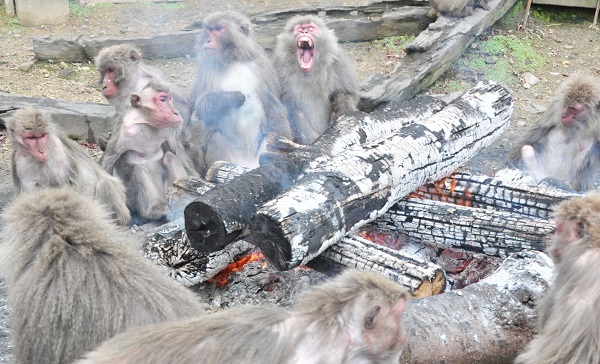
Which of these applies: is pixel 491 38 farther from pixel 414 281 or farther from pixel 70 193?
pixel 70 193

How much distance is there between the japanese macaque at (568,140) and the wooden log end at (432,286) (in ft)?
8.29

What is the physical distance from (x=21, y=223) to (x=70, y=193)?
28cm

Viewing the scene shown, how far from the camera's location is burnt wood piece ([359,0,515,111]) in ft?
27.3

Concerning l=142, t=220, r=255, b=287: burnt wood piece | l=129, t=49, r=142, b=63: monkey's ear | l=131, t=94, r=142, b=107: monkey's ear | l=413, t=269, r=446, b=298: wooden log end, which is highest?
l=129, t=49, r=142, b=63: monkey's ear

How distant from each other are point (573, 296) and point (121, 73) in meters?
4.72

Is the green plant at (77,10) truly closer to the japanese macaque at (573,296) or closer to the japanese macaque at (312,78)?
the japanese macaque at (312,78)

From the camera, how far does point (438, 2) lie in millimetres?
10133

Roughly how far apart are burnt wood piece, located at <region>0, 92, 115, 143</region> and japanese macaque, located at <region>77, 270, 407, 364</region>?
5409 millimetres

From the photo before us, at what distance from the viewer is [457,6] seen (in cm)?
997

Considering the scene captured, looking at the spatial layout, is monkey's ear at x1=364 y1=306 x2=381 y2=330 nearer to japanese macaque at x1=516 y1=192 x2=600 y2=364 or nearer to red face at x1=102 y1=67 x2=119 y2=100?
japanese macaque at x1=516 y1=192 x2=600 y2=364

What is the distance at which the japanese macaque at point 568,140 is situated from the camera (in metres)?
6.50

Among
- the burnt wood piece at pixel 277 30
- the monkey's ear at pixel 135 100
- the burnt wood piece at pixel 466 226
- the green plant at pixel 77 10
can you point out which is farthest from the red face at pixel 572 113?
the green plant at pixel 77 10

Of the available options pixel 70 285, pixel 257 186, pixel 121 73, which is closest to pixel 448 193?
pixel 257 186

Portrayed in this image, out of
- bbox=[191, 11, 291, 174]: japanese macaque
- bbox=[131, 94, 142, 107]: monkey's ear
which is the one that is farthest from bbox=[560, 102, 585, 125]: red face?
bbox=[131, 94, 142, 107]: monkey's ear
